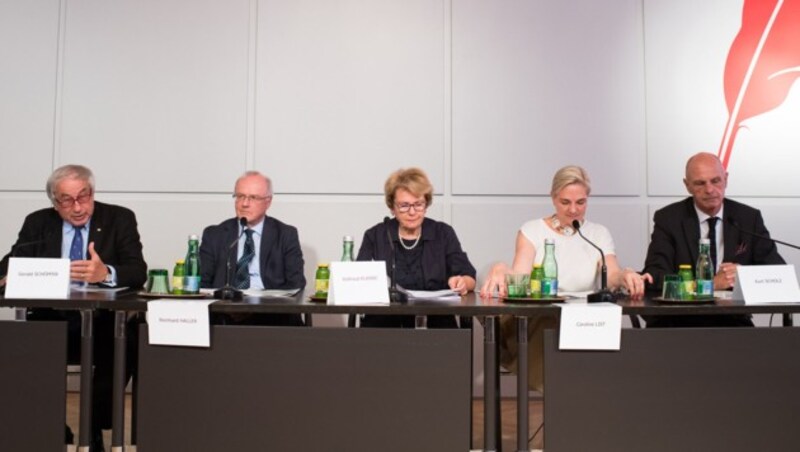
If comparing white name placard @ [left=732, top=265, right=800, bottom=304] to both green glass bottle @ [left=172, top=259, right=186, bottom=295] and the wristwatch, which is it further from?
the wristwatch

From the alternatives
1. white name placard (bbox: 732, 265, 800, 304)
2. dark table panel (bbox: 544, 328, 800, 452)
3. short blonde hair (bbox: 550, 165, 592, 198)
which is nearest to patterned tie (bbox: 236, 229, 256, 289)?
short blonde hair (bbox: 550, 165, 592, 198)

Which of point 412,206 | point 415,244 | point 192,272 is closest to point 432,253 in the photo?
point 415,244

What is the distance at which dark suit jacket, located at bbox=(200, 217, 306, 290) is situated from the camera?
9.47 ft

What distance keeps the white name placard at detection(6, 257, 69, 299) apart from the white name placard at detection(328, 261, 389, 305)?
2.72 ft

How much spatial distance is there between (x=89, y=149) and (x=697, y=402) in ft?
10.7

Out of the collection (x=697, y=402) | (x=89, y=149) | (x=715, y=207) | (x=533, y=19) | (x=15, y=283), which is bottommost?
(x=697, y=402)

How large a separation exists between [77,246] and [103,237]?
13 cm

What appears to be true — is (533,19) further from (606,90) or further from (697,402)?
(697,402)

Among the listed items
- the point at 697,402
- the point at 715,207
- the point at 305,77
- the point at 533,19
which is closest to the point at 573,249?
the point at 715,207

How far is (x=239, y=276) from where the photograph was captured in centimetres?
289

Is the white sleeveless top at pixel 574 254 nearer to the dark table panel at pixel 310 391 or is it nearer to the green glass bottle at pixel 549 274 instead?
the green glass bottle at pixel 549 274

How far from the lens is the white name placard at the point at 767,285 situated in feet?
6.82

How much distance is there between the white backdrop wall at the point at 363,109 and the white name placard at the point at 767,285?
1690 mm

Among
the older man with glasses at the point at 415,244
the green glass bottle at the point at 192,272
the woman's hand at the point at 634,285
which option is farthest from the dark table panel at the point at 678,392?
the green glass bottle at the point at 192,272
